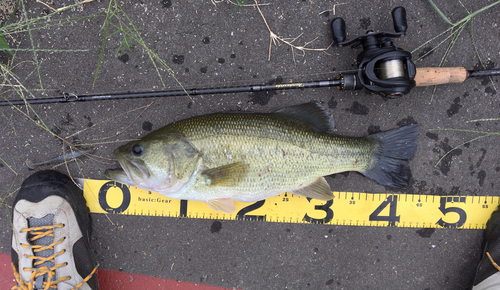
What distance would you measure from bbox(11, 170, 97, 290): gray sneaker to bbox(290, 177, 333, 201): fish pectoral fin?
8.16 ft

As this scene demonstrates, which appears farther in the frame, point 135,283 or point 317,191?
point 135,283

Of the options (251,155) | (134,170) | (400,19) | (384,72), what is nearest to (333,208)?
(251,155)

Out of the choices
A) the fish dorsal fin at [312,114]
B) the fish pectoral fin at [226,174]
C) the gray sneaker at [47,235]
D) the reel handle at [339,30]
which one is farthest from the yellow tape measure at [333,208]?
the reel handle at [339,30]

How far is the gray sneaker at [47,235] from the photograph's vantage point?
2.68 meters

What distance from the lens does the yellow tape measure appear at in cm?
269

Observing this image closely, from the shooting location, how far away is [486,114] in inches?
104

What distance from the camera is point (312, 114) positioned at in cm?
244

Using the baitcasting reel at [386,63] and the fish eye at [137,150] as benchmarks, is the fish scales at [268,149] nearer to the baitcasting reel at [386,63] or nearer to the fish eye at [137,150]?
the fish eye at [137,150]

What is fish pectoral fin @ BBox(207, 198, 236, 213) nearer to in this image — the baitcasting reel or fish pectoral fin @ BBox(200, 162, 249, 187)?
fish pectoral fin @ BBox(200, 162, 249, 187)

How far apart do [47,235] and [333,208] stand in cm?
316

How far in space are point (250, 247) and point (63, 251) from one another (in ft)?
6.72

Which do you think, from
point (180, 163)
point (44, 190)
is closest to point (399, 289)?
point (180, 163)

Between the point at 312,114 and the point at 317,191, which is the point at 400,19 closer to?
the point at 312,114

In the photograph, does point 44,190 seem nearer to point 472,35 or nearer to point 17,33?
point 17,33
